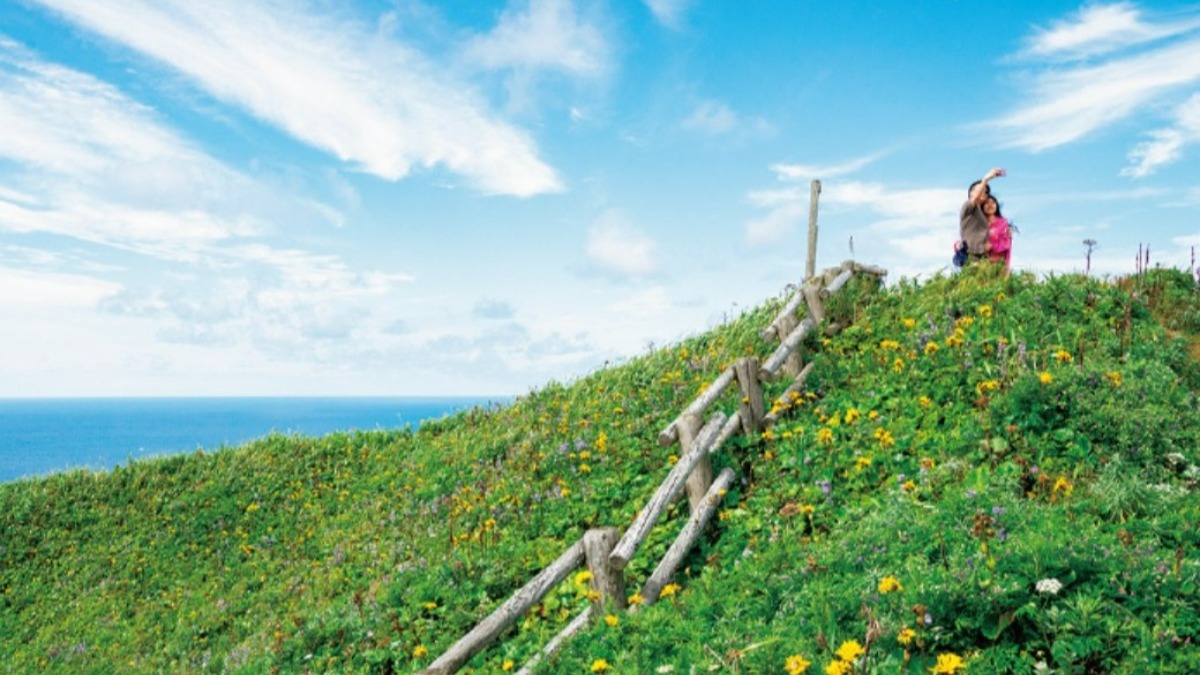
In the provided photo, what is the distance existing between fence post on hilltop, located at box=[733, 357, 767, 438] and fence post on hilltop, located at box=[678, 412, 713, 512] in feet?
3.19

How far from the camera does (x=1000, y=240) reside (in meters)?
13.3

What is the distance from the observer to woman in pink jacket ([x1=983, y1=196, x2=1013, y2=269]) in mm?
13305

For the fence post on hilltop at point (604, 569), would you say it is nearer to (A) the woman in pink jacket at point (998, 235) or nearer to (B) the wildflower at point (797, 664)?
(B) the wildflower at point (797, 664)

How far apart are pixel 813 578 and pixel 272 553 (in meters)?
12.7

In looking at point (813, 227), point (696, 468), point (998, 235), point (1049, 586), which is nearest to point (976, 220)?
point (998, 235)

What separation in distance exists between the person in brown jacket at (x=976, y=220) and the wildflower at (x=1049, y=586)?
9615 millimetres

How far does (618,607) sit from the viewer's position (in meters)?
7.53

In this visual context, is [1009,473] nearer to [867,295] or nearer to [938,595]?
[938,595]

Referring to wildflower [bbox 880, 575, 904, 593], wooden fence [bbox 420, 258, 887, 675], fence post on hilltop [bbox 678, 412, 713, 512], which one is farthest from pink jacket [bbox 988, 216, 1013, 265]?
wildflower [bbox 880, 575, 904, 593]

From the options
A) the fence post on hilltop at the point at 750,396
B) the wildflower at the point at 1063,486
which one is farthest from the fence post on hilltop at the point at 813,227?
the wildflower at the point at 1063,486

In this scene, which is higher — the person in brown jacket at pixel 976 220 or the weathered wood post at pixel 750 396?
the person in brown jacket at pixel 976 220

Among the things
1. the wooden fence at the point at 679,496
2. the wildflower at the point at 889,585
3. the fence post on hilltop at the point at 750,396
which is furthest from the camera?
the fence post on hilltop at the point at 750,396

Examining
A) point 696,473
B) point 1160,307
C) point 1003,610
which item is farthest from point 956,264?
point 1003,610

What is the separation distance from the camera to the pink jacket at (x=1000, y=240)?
13305mm
